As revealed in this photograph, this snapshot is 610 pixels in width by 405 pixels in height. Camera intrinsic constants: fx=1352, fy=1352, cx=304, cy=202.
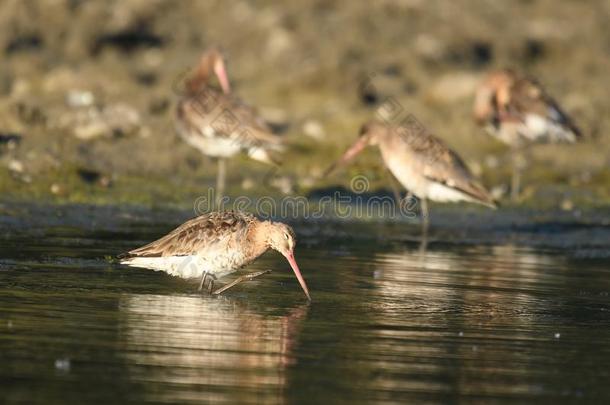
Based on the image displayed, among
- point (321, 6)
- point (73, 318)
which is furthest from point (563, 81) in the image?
point (73, 318)

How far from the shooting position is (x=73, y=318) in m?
10.0

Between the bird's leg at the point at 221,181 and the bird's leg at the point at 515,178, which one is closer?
the bird's leg at the point at 221,181

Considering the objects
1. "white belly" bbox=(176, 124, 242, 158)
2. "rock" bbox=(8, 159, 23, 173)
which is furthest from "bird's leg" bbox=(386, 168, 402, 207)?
"rock" bbox=(8, 159, 23, 173)

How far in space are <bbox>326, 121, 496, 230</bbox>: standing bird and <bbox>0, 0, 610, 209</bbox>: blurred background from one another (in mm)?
1807

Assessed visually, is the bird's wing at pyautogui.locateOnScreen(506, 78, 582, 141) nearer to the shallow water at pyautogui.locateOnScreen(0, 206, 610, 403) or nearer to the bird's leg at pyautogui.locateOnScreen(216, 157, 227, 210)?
the bird's leg at pyautogui.locateOnScreen(216, 157, 227, 210)

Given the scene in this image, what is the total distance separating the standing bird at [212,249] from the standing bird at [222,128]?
Result: 22.3 feet

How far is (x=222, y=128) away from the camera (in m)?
19.6

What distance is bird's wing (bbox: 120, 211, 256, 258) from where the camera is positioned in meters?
12.2

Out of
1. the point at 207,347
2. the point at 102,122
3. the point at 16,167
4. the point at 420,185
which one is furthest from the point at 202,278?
the point at 102,122

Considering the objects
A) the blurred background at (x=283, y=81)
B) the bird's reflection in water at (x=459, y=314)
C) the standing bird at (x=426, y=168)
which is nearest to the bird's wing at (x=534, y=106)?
the blurred background at (x=283, y=81)

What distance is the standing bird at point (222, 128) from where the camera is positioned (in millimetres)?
19484

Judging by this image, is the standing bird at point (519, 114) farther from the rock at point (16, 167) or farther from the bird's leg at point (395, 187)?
the rock at point (16, 167)

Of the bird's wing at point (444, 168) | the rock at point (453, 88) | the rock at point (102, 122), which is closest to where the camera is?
the bird's wing at point (444, 168)

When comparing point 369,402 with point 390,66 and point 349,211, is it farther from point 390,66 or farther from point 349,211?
point 390,66
